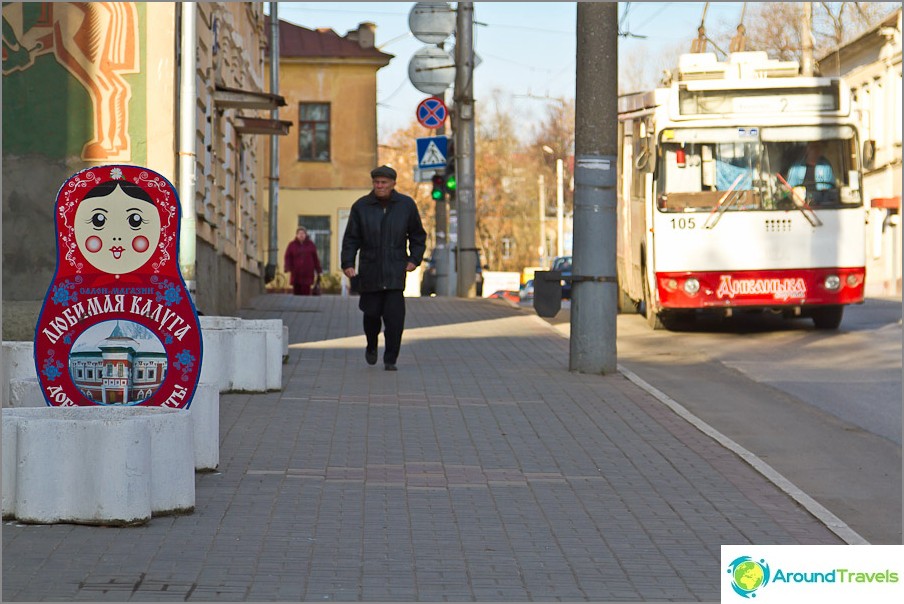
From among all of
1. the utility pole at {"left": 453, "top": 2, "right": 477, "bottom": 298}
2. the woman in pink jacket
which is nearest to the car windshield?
the utility pole at {"left": 453, "top": 2, "right": 477, "bottom": 298}

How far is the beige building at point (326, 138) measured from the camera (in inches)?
2189

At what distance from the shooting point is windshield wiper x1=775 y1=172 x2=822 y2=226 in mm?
19438

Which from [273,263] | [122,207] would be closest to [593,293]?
[122,207]

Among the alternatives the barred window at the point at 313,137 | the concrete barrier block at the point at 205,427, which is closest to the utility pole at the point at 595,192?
the concrete barrier block at the point at 205,427

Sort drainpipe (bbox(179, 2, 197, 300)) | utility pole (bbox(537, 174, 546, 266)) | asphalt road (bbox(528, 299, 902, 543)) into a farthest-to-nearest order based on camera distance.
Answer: utility pole (bbox(537, 174, 546, 266)) → drainpipe (bbox(179, 2, 197, 300)) → asphalt road (bbox(528, 299, 902, 543))

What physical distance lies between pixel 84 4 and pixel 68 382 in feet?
28.5

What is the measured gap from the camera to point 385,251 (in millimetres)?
13633

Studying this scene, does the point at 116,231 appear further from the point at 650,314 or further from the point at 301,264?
the point at 301,264

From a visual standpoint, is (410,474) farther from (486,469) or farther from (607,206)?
(607,206)

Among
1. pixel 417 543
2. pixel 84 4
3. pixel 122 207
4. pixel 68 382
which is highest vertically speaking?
pixel 84 4

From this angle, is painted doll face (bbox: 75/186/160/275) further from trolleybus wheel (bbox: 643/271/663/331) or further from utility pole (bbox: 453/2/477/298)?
utility pole (bbox: 453/2/477/298)

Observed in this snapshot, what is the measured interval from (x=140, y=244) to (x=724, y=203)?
12.6 metres

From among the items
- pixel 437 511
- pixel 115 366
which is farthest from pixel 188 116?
pixel 437 511

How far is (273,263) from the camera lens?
3872 centimetres
